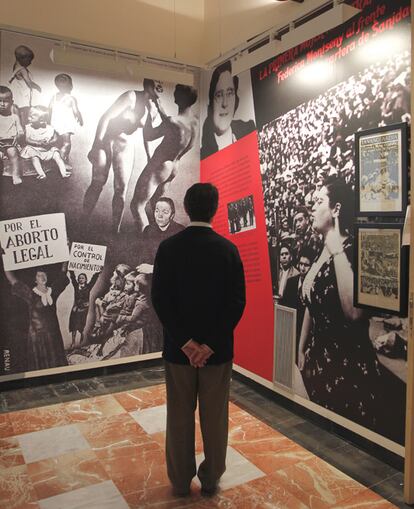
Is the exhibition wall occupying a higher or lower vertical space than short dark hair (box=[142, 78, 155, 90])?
lower

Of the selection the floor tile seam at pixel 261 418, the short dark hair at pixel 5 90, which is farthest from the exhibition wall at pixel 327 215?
the short dark hair at pixel 5 90

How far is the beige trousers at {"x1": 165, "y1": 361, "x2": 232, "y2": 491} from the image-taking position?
7.74 ft

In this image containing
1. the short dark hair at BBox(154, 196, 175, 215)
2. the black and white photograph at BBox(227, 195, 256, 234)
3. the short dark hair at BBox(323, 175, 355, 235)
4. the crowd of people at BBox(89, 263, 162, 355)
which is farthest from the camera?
the short dark hair at BBox(154, 196, 175, 215)

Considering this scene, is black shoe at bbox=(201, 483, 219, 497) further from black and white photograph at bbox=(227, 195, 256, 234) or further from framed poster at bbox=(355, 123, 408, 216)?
black and white photograph at bbox=(227, 195, 256, 234)

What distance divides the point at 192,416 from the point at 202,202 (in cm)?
110

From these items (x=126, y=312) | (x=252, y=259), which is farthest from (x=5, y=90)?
(x=252, y=259)

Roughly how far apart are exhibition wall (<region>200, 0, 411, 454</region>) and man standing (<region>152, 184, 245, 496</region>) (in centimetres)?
101

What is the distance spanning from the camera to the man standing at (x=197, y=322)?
2.31m

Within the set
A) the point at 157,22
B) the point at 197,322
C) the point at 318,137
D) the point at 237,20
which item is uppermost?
the point at 157,22

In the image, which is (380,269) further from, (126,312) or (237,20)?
(237,20)

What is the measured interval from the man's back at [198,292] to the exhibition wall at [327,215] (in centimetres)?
102

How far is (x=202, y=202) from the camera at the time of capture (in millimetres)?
2359

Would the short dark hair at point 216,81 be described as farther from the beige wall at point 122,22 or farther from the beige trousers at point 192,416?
the beige trousers at point 192,416

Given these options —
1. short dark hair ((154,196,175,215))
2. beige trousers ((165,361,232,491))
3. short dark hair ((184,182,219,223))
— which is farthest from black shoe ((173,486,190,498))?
short dark hair ((154,196,175,215))
